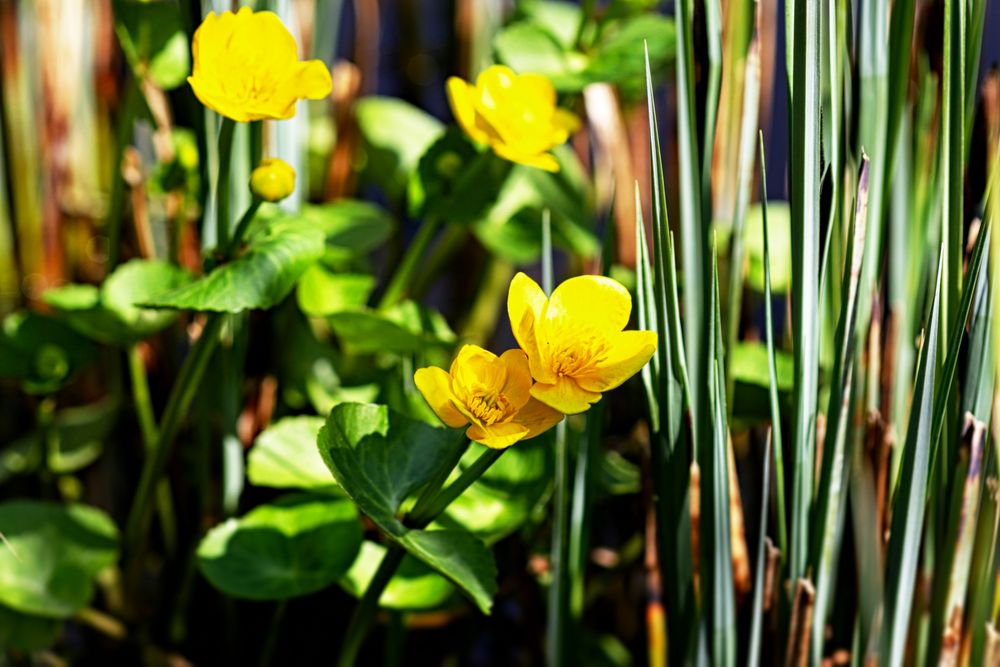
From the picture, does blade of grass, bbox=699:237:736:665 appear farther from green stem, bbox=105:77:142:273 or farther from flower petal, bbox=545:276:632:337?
green stem, bbox=105:77:142:273

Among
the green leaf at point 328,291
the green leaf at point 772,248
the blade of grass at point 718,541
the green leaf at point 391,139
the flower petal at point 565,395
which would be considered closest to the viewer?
→ the flower petal at point 565,395

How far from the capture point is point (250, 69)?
58 centimetres

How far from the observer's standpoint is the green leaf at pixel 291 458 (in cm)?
73

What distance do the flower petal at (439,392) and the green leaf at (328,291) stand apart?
0.29m

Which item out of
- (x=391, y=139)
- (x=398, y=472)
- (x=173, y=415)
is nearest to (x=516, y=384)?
(x=398, y=472)

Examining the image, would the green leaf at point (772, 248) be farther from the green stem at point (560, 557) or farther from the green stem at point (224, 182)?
the green stem at point (224, 182)

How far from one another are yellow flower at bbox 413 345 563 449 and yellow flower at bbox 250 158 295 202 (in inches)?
6.7

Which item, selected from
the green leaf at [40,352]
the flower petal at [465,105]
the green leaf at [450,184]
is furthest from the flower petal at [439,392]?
the green leaf at [40,352]

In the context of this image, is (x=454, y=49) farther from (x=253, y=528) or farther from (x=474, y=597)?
(x=474, y=597)

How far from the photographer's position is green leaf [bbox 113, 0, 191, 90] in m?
0.79

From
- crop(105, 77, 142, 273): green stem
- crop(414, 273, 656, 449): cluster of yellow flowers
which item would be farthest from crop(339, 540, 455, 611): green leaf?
crop(105, 77, 142, 273): green stem

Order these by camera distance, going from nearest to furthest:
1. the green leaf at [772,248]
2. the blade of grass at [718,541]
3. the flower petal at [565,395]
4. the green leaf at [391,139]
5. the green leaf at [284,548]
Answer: the flower petal at [565,395]
the blade of grass at [718,541]
the green leaf at [284,548]
the green leaf at [772,248]
the green leaf at [391,139]

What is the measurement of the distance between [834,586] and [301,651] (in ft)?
→ 1.52

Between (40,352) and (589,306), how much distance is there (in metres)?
0.55
